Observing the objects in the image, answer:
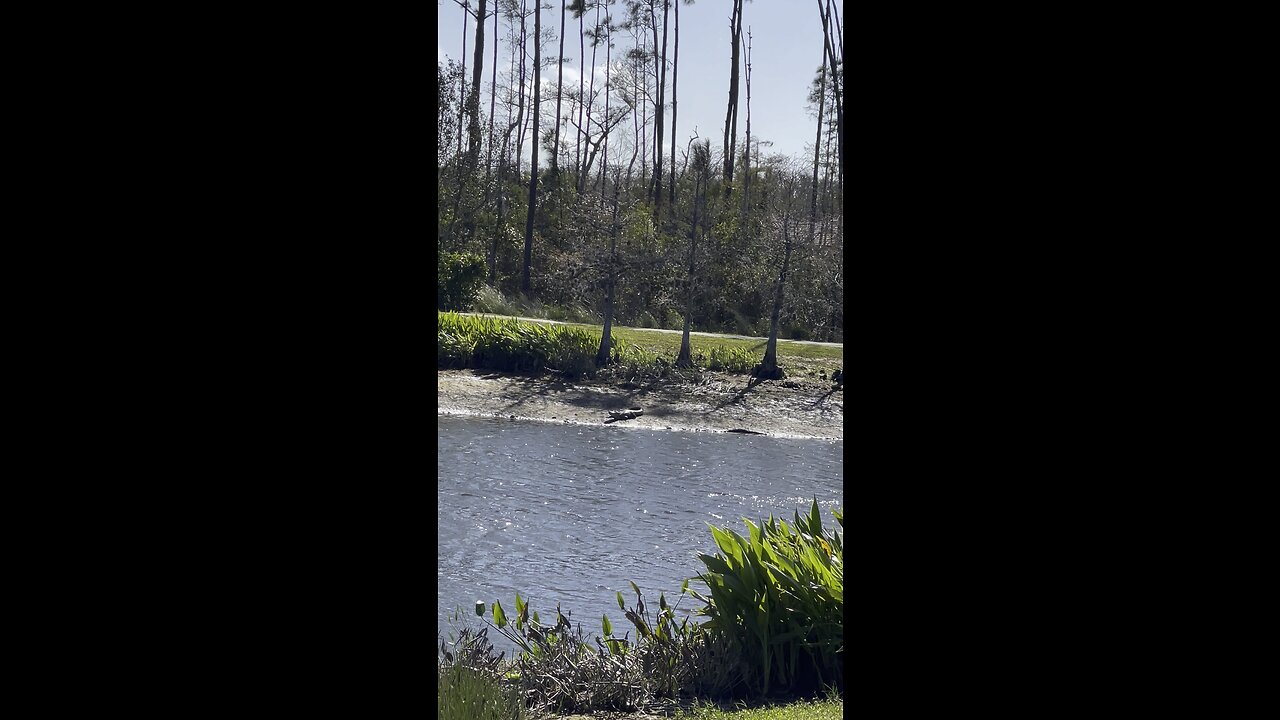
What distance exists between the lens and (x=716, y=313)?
2519cm

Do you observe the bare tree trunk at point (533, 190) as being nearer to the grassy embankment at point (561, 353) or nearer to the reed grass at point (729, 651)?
the grassy embankment at point (561, 353)

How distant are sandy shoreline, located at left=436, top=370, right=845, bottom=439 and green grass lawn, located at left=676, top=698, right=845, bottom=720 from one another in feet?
37.7

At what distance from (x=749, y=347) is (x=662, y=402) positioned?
3744 mm

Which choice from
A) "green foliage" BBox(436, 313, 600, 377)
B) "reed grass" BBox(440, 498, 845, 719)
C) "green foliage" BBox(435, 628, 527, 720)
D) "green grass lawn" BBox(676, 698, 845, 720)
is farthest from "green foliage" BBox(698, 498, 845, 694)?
"green foliage" BBox(436, 313, 600, 377)

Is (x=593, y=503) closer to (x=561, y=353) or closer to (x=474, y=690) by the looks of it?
(x=474, y=690)

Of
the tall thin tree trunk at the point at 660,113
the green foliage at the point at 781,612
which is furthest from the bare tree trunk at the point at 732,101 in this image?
the green foliage at the point at 781,612

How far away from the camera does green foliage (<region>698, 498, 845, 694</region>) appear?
17.0 ft

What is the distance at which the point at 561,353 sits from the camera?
18656 millimetres

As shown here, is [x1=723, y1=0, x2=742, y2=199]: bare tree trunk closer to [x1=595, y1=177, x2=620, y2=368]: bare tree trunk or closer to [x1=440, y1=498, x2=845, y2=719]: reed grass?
[x1=595, y1=177, x2=620, y2=368]: bare tree trunk

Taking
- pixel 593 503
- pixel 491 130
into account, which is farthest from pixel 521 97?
pixel 593 503

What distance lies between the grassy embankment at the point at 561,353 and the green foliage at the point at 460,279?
211 cm

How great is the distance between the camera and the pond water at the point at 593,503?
26.2 feet
